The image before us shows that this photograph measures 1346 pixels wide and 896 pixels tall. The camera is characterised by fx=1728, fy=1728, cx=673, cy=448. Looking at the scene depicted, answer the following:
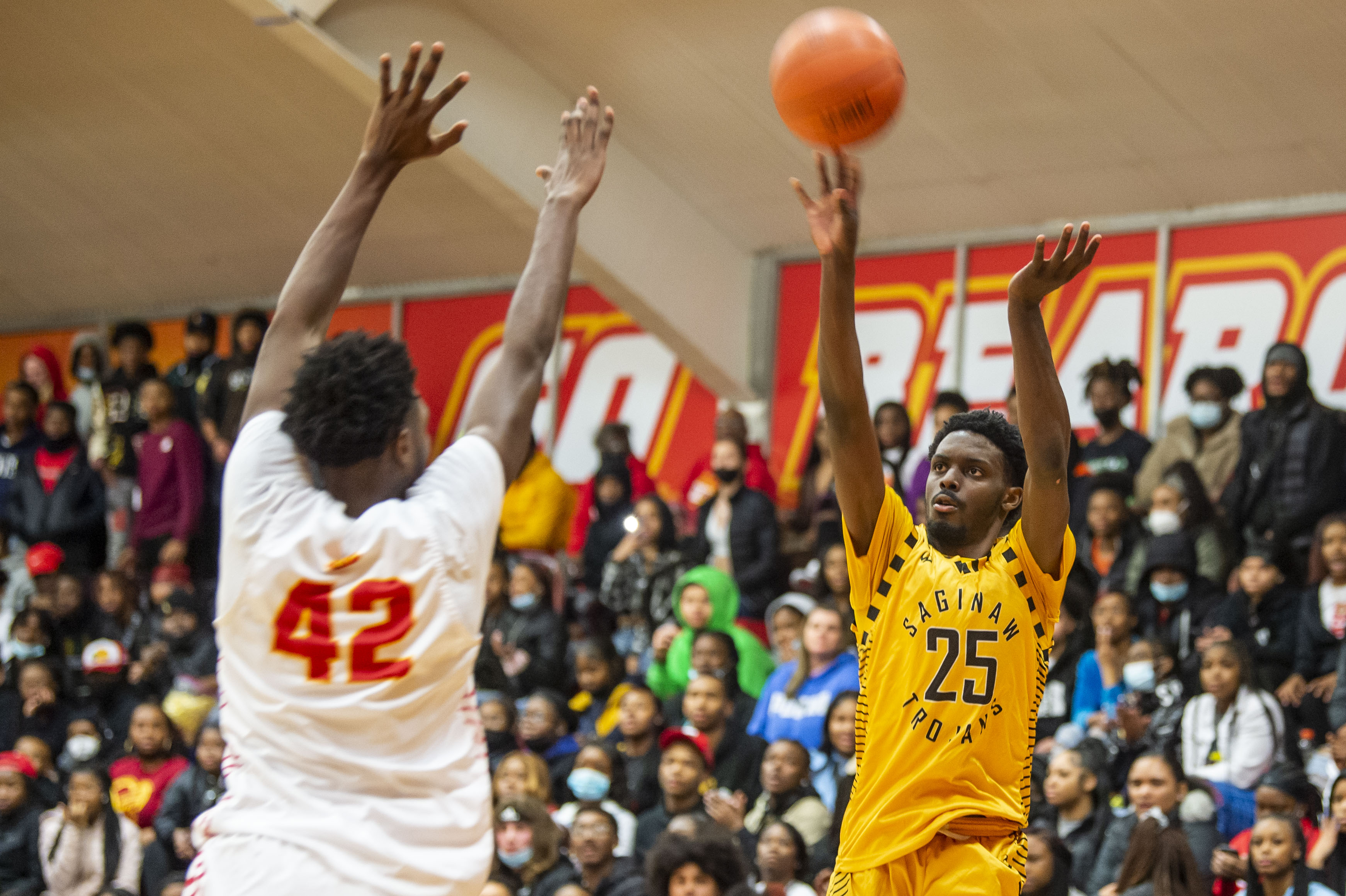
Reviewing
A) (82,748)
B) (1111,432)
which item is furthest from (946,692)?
(82,748)

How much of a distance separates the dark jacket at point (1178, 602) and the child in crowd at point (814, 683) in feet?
5.12

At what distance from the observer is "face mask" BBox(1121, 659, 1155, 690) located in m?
8.42

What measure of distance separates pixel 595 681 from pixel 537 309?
24.8ft

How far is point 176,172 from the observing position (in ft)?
45.7

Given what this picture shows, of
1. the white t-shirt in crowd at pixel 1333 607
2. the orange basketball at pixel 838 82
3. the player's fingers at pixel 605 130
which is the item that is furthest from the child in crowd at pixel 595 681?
the player's fingers at pixel 605 130

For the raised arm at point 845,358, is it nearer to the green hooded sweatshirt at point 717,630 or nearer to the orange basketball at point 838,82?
the orange basketball at point 838,82

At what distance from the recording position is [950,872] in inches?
170

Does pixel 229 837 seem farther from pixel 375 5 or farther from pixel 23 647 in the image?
pixel 23 647

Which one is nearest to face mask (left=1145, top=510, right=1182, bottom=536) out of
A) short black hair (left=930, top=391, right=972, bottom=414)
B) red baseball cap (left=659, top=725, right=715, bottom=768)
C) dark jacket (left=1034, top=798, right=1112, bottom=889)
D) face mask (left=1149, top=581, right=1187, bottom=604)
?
face mask (left=1149, top=581, right=1187, bottom=604)

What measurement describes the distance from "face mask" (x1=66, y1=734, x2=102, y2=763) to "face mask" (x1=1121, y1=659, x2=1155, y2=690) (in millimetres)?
6758

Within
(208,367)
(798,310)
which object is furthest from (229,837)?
(208,367)

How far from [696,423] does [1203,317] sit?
4234 mm

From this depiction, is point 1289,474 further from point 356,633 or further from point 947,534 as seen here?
point 356,633

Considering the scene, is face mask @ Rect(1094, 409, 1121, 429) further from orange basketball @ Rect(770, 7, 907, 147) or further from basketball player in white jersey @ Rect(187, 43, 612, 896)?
basketball player in white jersey @ Rect(187, 43, 612, 896)
